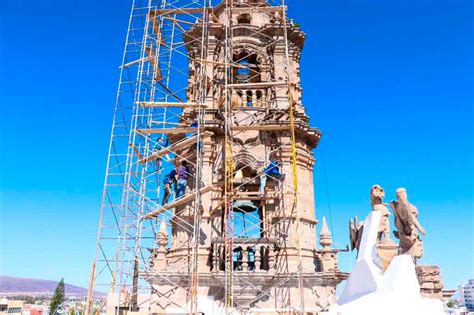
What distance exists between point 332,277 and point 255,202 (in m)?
5.78

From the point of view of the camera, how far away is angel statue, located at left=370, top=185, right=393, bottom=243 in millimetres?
13203

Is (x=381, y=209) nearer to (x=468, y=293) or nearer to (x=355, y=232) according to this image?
(x=355, y=232)

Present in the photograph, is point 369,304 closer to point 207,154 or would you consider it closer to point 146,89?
point 207,154

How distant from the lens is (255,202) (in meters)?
21.8

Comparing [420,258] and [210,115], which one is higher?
[210,115]

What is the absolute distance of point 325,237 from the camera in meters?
19.6

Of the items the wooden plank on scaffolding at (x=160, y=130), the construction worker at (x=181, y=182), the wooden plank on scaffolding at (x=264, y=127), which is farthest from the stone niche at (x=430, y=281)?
the wooden plank on scaffolding at (x=160, y=130)

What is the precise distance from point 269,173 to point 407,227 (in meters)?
9.28

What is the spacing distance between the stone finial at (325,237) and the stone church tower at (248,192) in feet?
0.16

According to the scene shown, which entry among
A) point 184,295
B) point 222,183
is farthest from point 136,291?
point 222,183

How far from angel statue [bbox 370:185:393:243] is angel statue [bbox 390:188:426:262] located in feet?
2.24

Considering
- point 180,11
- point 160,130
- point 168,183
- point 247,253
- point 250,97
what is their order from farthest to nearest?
1. point 250,97
2. point 180,11
3. point 168,183
4. point 160,130
5. point 247,253

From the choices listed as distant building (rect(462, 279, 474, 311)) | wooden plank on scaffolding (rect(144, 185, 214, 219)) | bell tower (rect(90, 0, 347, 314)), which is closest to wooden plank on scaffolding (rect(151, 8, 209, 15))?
bell tower (rect(90, 0, 347, 314))

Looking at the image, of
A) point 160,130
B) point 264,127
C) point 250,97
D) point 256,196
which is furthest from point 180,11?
point 256,196
